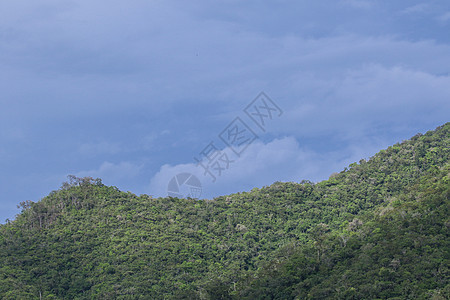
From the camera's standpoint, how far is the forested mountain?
52.4 metres

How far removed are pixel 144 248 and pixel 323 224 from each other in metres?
20.1

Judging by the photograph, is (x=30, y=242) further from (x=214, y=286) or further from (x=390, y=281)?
(x=390, y=281)

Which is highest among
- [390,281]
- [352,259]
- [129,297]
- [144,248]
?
[144,248]

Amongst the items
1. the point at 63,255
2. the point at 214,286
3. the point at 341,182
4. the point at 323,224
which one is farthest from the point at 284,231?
the point at 63,255

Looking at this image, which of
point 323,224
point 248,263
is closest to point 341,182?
point 323,224

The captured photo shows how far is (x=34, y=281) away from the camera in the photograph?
6494 centimetres

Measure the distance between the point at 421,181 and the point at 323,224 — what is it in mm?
11731

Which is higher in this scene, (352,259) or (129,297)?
(129,297)

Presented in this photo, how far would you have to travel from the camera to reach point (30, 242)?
235 ft

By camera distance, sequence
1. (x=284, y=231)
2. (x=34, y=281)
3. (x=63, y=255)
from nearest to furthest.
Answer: (x=34, y=281) → (x=63, y=255) → (x=284, y=231)

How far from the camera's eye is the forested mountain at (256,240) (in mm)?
52438

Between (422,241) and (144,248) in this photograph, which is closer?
(422,241)

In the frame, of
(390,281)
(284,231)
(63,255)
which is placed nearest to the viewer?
(390,281)

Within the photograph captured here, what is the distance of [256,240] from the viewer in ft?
242
